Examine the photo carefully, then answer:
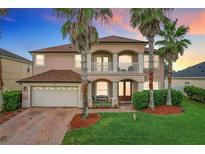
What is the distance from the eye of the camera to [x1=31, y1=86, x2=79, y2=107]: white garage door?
14562 millimetres

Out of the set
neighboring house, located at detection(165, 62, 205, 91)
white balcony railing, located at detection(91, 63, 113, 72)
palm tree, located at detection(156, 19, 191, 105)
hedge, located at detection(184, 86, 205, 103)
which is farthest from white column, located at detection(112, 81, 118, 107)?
neighboring house, located at detection(165, 62, 205, 91)

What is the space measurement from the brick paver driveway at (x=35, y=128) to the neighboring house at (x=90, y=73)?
2850mm

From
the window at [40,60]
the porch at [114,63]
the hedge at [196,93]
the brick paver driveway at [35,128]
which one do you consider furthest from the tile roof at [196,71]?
the window at [40,60]

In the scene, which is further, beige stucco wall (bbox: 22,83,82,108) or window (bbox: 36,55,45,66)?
window (bbox: 36,55,45,66)

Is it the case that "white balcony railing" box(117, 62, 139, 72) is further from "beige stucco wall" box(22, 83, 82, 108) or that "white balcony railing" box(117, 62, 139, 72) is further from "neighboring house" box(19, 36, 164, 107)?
"beige stucco wall" box(22, 83, 82, 108)

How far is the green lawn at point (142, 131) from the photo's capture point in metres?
7.28

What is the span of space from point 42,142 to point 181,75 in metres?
24.0

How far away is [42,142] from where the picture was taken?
7305 millimetres

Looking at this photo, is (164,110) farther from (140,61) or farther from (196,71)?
(196,71)

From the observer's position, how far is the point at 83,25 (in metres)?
9.67

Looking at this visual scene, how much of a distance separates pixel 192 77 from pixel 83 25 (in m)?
18.9
